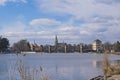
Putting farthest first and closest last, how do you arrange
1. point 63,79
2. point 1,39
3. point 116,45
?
1. point 1,39
2. point 116,45
3. point 63,79

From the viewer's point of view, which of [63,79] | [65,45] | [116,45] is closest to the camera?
[63,79]

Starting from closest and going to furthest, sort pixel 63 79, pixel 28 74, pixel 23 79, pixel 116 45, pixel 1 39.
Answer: pixel 23 79 → pixel 28 74 → pixel 63 79 → pixel 116 45 → pixel 1 39

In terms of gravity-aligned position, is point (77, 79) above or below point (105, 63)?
below

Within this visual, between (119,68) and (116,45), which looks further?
(116,45)

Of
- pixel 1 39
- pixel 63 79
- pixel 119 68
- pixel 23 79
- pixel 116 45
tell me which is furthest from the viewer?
pixel 1 39

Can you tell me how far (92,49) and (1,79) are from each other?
170372 millimetres

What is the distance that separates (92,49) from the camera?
19950cm

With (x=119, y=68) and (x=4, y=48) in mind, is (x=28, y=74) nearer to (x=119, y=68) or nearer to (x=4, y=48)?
(x=119, y=68)

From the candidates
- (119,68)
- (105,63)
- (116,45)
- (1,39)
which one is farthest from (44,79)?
(1,39)

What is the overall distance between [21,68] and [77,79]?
22.4 m

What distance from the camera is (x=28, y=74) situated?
1092 centimetres

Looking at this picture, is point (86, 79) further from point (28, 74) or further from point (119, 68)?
point (28, 74)

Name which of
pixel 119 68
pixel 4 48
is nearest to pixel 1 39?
pixel 4 48

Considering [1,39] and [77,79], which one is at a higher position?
[1,39]
